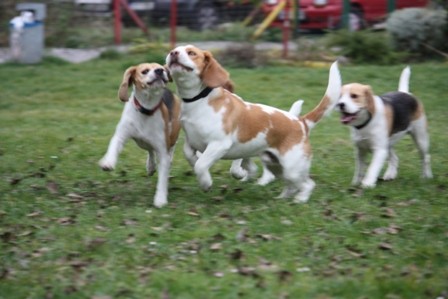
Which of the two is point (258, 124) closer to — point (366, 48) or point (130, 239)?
point (130, 239)

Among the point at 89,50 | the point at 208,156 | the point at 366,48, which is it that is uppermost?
the point at 208,156

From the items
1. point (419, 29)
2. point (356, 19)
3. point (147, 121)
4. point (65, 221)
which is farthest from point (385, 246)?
point (356, 19)

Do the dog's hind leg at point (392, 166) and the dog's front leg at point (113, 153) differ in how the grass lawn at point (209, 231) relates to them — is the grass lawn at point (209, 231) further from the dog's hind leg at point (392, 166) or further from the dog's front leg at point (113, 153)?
the dog's front leg at point (113, 153)

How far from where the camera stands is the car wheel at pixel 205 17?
→ 67.9ft

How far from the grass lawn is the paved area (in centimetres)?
759

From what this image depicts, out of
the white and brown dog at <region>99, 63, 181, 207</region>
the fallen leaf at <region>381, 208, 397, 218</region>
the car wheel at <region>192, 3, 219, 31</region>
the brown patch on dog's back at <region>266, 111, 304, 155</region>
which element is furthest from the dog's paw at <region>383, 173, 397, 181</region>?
the car wheel at <region>192, 3, 219, 31</region>

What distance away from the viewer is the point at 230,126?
771 cm

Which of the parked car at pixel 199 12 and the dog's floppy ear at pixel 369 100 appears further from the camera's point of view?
the parked car at pixel 199 12

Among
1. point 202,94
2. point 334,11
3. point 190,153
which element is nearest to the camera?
point 202,94

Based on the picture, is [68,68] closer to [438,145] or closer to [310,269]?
[438,145]

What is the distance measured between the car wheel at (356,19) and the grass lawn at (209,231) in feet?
28.5

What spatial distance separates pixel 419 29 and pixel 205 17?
218 inches

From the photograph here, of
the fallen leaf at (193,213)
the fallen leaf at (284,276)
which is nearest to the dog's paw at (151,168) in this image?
the fallen leaf at (193,213)

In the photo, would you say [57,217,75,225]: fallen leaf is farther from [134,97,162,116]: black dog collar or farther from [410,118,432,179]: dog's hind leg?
[410,118,432,179]: dog's hind leg
